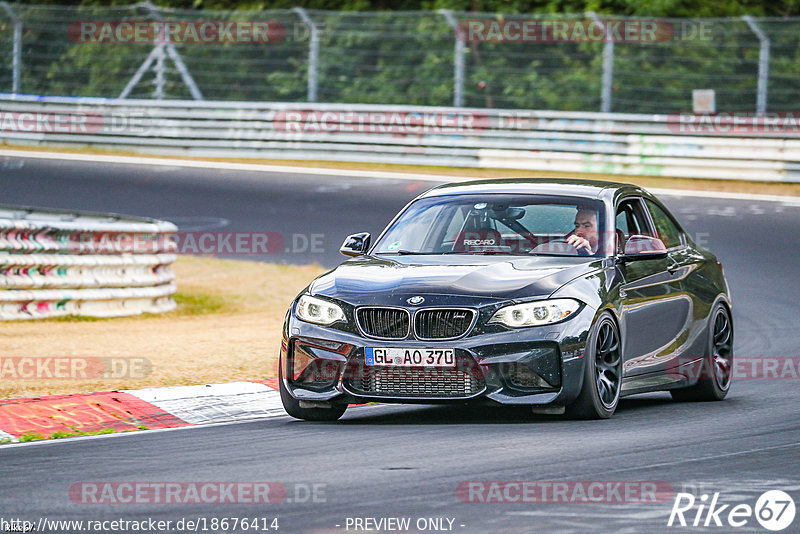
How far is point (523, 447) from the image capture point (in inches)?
308

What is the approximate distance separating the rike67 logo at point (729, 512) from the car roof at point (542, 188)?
381cm

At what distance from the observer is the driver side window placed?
32.7 ft

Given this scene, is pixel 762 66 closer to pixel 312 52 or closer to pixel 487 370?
pixel 312 52

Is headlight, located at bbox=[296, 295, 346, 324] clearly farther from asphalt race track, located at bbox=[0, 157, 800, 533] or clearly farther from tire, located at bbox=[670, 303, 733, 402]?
tire, located at bbox=[670, 303, 733, 402]

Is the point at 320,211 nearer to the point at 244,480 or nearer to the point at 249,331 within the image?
the point at 249,331

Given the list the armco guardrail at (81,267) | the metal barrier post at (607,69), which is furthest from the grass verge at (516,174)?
the armco guardrail at (81,267)

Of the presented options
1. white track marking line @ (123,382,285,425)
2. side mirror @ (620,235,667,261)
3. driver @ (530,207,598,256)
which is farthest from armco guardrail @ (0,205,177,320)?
side mirror @ (620,235,667,261)

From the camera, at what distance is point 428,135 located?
90.8ft

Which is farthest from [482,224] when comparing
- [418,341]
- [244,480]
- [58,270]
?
[58,270]

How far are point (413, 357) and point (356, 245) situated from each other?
A: 70.7 inches

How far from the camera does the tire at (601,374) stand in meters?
8.68

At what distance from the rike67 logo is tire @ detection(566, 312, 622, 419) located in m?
2.19

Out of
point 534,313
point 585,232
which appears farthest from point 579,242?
point 534,313

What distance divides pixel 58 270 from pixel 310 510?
31.1 ft
